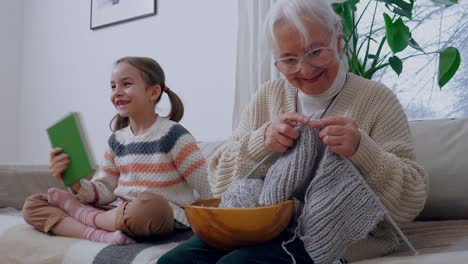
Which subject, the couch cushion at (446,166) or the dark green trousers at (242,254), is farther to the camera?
the couch cushion at (446,166)

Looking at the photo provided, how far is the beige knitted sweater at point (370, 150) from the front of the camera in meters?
0.98

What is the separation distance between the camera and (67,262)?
125 centimetres

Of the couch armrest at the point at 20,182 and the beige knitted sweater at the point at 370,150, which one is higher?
the beige knitted sweater at the point at 370,150

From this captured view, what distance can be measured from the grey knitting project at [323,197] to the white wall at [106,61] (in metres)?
1.50

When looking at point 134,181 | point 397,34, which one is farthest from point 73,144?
point 397,34

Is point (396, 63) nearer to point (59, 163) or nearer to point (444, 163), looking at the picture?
point (444, 163)

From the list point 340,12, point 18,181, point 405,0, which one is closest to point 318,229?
point 340,12

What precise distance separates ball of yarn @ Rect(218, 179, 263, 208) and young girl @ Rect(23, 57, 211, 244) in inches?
13.1

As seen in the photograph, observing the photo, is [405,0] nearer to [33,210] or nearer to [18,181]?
[33,210]

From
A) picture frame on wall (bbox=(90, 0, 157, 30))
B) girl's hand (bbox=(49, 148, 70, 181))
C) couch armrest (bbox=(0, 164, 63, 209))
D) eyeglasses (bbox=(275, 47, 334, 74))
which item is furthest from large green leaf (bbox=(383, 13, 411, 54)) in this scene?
picture frame on wall (bbox=(90, 0, 157, 30))

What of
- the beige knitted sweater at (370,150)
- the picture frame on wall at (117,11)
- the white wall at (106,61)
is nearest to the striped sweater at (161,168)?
the beige knitted sweater at (370,150)

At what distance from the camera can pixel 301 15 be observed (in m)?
1.07

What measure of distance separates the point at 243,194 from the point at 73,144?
0.57 m

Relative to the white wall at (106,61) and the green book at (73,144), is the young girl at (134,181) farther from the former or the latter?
the white wall at (106,61)
